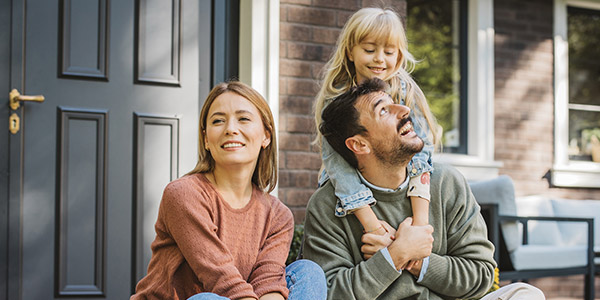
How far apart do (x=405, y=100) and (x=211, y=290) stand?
1051 mm

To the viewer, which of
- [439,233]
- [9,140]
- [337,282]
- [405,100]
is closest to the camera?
[337,282]

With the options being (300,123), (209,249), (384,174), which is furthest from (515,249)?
(209,249)

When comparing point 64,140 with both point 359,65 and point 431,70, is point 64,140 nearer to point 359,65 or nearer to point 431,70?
point 359,65

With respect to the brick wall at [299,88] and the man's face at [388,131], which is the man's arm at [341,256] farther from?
the brick wall at [299,88]

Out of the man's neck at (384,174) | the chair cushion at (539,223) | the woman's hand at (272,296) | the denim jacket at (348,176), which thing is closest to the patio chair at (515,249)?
the chair cushion at (539,223)

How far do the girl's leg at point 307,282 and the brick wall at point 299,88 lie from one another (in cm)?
214

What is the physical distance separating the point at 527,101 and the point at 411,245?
474cm

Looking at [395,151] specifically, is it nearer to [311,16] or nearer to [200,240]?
[200,240]

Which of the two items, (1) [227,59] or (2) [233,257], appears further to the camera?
(1) [227,59]

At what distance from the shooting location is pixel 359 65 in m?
2.40

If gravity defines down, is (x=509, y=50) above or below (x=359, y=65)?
above

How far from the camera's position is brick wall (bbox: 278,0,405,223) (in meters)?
4.06

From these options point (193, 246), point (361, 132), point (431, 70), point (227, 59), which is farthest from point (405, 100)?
point (431, 70)

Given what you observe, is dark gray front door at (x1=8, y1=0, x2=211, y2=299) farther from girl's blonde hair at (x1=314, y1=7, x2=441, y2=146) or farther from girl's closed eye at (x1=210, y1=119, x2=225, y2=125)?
girl's closed eye at (x1=210, y1=119, x2=225, y2=125)
